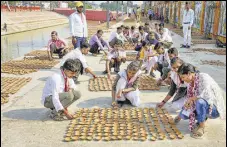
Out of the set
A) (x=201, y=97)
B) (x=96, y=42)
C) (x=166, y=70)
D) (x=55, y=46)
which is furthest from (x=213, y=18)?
(x=201, y=97)

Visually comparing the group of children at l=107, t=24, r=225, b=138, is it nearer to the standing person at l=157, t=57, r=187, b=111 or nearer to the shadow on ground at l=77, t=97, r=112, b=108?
the standing person at l=157, t=57, r=187, b=111

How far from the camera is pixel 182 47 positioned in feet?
38.5

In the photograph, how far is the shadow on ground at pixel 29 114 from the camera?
4.23 meters

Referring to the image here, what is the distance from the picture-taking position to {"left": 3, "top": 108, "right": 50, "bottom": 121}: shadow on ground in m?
4.23

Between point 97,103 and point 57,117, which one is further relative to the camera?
point 97,103

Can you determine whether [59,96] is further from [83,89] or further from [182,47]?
[182,47]

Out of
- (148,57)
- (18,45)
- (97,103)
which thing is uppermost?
(148,57)

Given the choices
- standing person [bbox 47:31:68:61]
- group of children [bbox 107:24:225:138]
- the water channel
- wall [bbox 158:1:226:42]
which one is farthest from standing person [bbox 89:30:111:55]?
wall [bbox 158:1:226:42]

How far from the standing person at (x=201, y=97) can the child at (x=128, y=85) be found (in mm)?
941

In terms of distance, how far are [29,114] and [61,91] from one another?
29.8 inches

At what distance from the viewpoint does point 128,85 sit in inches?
179

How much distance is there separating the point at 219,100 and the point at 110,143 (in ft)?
4.58

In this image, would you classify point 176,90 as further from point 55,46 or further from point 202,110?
point 55,46

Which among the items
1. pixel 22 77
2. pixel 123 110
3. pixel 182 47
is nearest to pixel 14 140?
pixel 123 110
